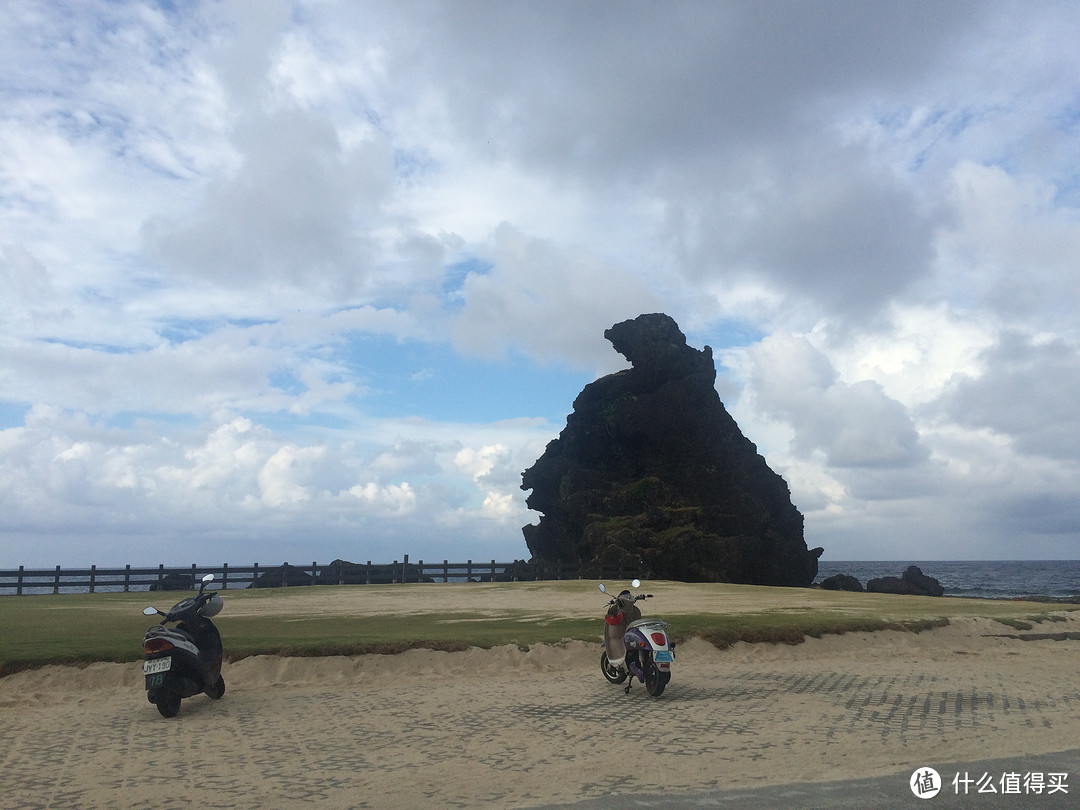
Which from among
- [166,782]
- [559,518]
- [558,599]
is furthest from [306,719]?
[559,518]

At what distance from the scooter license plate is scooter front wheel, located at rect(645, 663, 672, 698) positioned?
655 centimetres

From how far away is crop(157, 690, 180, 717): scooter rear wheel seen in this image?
400 inches

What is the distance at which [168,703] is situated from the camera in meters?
Result: 10.2

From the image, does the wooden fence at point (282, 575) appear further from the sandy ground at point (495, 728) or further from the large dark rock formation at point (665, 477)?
the sandy ground at point (495, 728)

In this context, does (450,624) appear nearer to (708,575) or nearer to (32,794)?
(32,794)

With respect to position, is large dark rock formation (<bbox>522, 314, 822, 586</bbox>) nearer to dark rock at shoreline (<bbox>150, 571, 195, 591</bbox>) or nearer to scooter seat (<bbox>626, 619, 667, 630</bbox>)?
dark rock at shoreline (<bbox>150, 571, 195, 591</bbox>)

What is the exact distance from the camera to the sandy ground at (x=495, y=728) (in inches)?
278

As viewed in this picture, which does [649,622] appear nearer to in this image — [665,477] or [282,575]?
[282,575]

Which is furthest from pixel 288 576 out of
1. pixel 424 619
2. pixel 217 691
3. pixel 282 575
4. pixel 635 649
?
pixel 635 649

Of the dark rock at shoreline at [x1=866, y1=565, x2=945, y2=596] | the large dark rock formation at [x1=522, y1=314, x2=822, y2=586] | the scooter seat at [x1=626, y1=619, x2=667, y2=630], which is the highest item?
the large dark rock formation at [x1=522, y1=314, x2=822, y2=586]

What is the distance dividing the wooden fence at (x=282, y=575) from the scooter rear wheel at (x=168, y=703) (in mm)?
22314

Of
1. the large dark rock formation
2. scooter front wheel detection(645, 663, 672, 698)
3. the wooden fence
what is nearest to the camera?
scooter front wheel detection(645, 663, 672, 698)

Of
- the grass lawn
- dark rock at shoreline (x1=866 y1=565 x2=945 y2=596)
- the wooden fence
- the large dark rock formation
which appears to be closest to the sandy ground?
the grass lawn

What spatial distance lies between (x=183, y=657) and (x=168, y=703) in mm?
601
